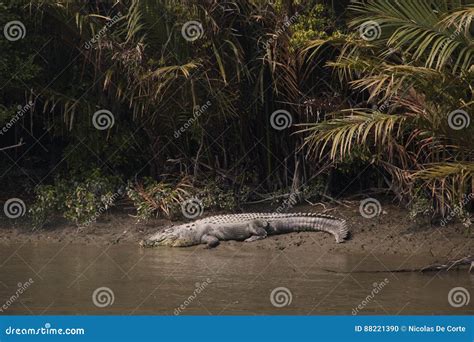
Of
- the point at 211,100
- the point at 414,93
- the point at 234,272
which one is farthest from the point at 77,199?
the point at 414,93

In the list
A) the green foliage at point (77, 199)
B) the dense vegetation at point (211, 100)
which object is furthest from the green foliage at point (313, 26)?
the green foliage at point (77, 199)

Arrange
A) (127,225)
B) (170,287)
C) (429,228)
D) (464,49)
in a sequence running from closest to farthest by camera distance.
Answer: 1. (170,287)
2. (464,49)
3. (429,228)
4. (127,225)

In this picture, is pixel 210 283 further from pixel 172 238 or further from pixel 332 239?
pixel 332 239

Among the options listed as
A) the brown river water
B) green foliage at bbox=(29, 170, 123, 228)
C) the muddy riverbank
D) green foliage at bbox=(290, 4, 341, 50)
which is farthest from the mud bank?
green foliage at bbox=(290, 4, 341, 50)

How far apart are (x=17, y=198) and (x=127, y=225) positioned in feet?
7.03

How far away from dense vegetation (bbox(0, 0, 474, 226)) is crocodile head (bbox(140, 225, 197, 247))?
705 millimetres

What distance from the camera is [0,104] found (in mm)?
12773

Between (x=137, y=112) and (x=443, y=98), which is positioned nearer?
(x=443, y=98)

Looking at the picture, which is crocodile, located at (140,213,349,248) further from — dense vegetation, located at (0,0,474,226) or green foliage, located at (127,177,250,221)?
dense vegetation, located at (0,0,474,226)

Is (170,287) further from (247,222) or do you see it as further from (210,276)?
(247,222)

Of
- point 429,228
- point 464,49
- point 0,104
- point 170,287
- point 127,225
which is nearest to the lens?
point 170,287

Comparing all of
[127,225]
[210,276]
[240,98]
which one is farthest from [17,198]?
[210,276]

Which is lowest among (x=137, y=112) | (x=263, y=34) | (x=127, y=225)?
(x=127, y=225)

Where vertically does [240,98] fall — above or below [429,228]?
above
